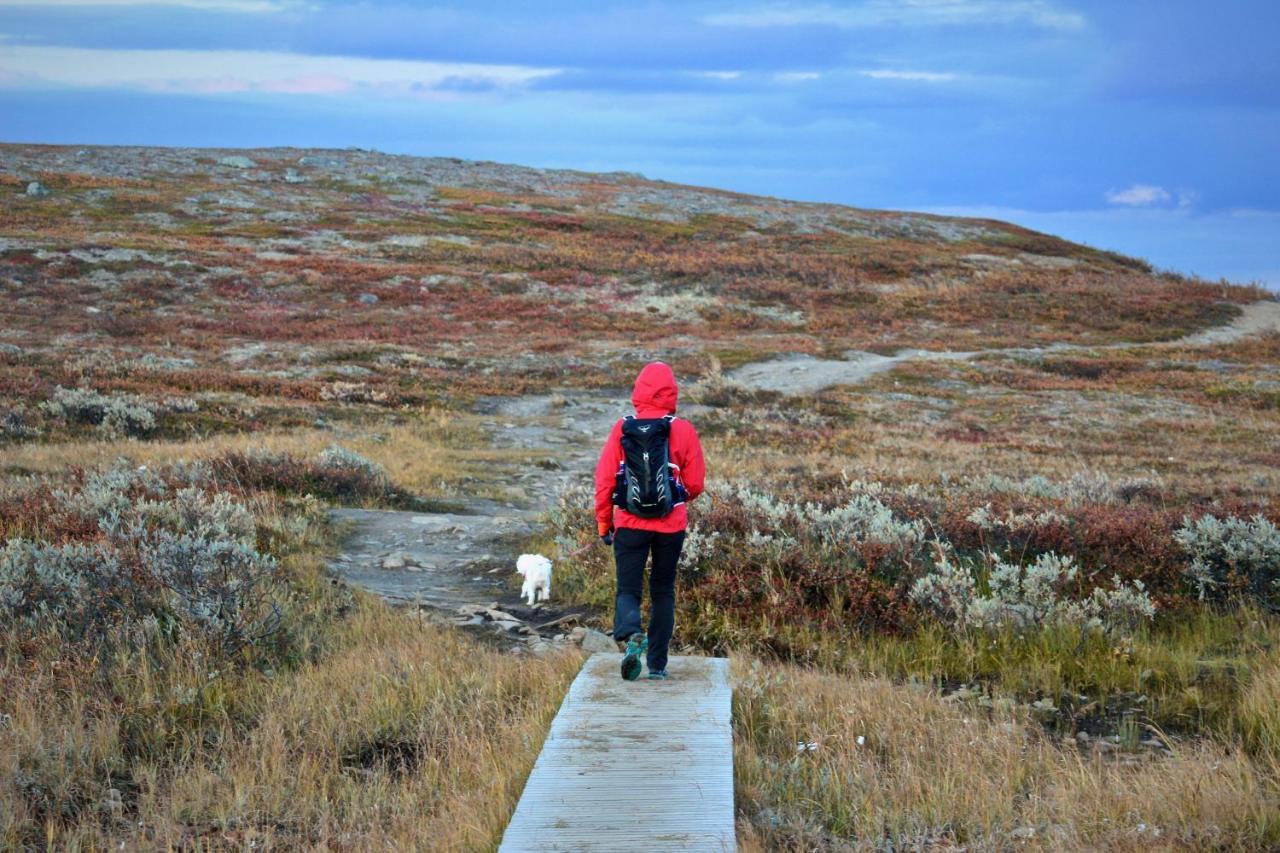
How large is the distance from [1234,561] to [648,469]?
5608mm

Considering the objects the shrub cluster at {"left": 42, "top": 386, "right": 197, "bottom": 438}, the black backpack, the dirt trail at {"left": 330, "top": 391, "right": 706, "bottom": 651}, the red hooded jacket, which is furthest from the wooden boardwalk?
the shrub cluster at {"left": 42, "top": 386, "right": 197, "bottom": 438}

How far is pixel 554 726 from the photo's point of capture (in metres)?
5.55

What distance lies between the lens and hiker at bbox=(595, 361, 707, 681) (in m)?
6.40

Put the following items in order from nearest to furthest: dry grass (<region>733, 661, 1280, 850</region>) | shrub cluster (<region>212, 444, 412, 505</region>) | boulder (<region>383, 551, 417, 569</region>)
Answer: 1. dry grass (<region>733, 661, 1280, 850</region>)
2. boulder (<region>383, 551, 417, 569</region>)
3. shrub cluster (<region>212, 444, 412, 505</region>)

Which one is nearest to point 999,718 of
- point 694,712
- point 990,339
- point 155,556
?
point 694,712

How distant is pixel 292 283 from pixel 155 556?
39.4 m

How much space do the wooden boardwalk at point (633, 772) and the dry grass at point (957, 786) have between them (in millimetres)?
204

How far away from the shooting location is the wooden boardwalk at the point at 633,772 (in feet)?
14.2

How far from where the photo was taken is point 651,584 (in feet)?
22.0

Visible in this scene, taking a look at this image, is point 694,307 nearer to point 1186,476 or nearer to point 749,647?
point 1186,476

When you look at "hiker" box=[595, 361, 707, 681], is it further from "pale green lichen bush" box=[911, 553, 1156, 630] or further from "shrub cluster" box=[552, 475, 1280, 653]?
"pale green lichen bush" box=[911, 553, 1156, 630]

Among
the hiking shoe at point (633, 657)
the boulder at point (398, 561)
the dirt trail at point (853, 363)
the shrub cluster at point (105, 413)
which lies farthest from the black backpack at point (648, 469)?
the dirt trail at point (853, 363)

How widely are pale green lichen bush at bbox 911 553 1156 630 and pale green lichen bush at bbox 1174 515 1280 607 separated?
743 millimetres

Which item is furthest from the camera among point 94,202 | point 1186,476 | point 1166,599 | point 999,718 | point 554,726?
point 94,202
